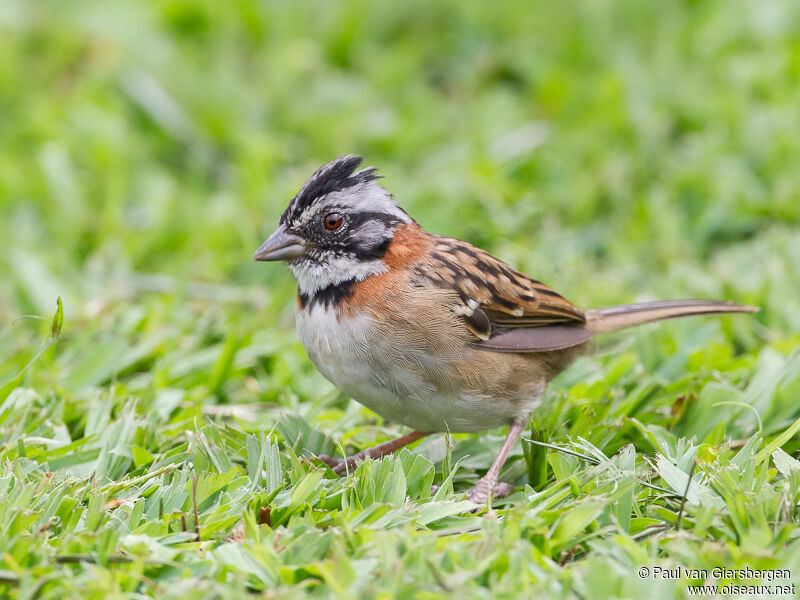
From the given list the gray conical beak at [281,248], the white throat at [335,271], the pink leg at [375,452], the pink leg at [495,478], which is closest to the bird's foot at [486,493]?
the pink leg at [495,478]

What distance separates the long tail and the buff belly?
36.2 inches

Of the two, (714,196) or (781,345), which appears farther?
(714,196)

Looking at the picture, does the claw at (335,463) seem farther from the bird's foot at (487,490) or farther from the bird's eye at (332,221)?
the bird's eye at (332,221)

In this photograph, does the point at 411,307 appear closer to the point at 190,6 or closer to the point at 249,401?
the point at 249,401

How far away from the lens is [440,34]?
9.05 m

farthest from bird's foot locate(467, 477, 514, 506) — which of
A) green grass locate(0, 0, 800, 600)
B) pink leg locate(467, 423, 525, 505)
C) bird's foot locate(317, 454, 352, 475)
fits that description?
bird's foot locate(317, 454, 352, 475)

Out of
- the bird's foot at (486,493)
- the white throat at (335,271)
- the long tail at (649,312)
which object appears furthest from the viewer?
the long tail at (649,312)

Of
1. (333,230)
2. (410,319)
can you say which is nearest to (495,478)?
(410,319)

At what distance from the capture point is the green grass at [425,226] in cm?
332

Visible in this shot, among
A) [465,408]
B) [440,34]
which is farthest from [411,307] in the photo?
[440,34]

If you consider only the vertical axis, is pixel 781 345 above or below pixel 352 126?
below

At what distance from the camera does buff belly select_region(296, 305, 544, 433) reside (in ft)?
13.2

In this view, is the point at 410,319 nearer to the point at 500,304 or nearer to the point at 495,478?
the point at 500,304

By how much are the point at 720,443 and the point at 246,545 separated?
2.10 metres
